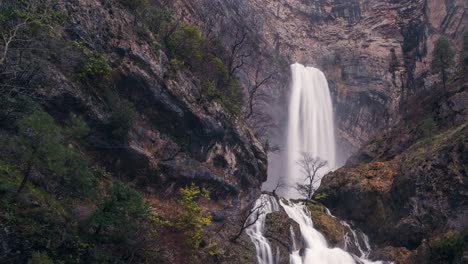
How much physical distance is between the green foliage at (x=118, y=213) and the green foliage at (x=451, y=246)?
16197 mm

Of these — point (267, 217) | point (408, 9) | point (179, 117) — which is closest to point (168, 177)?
point (179, 117)

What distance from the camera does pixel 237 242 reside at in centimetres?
2233

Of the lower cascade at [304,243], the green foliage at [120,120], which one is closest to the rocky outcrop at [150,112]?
the green foliage at [120,120]

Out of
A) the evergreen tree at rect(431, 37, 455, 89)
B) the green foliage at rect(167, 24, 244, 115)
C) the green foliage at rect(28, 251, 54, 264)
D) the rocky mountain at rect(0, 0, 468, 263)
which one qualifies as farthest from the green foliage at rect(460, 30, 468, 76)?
the green foliage at rect(28, 251, 54, 264)

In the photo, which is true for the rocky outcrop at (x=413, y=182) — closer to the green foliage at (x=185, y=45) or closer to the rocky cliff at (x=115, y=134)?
the rocky cliff at (x=115, y=134)

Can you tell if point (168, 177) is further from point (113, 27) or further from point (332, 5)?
point (332, 5)

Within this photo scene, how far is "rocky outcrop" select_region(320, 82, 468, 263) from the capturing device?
25.3 m

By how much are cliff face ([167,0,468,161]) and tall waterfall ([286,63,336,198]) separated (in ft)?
5.57

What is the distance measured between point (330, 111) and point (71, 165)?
4906 cm

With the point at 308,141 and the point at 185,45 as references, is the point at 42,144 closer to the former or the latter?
the point at 185,45

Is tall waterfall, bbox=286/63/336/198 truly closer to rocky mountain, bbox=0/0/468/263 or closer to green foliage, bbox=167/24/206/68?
rocky mountain, bbox=0/0/468/263

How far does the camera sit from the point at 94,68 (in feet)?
67.1

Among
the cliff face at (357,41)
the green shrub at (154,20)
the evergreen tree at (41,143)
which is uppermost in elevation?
the cliff face at (357,41)

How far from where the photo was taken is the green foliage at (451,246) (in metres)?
20.2
